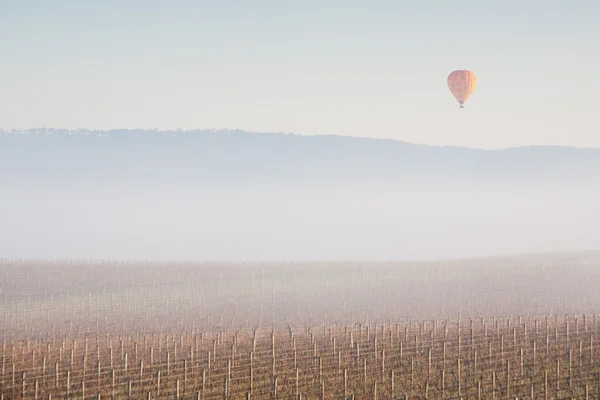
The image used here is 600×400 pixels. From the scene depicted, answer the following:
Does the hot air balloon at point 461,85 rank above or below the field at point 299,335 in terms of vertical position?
above

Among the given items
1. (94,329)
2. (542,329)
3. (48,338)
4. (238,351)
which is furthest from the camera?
(94,329)

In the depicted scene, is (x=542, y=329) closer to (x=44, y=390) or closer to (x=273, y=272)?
(x=44, y=390)

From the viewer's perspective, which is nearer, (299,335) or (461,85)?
(299,335)

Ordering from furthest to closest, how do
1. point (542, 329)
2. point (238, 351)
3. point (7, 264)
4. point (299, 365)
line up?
point (7, 264) → point (542, 329) → point (238, 351) → point (299, 365)

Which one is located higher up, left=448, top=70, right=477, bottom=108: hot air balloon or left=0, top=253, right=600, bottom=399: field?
left=448, top=70, right=477, bottom=108: hot air balloon

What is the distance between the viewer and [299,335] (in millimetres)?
47438

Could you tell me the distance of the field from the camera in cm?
3128

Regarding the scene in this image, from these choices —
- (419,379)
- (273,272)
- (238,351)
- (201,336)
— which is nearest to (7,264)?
(273,272)

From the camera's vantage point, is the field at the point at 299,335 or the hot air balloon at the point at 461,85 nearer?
the field at the point at 299,335

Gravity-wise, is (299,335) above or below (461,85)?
below

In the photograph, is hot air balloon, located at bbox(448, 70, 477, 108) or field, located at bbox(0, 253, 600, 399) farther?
hot air balloon, located at bbox(448, 70, 477, 108)

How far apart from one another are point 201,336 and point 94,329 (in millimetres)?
10309

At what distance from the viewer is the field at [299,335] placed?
31281 mm

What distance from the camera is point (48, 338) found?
1981 inches
